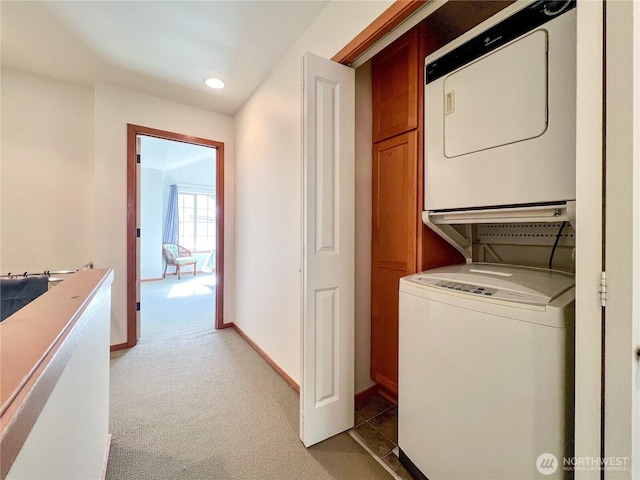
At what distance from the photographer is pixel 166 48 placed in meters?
1.93

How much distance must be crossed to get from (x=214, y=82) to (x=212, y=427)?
273cm

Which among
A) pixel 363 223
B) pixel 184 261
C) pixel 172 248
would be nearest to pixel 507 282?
pixel 363 223

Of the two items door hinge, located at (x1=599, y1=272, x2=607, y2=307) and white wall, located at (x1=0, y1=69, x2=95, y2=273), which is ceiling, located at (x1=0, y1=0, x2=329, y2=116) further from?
door hinge, located at (x1=599, y1=272, x2=607, y2=307)

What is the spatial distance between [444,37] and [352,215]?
1.28 metres

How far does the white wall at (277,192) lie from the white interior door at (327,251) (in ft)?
0.60

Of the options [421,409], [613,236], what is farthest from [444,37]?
[421,409]

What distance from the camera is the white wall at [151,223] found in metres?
5.84

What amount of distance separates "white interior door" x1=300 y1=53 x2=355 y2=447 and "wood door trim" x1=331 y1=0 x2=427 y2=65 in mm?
80

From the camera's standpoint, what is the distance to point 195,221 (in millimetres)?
7035

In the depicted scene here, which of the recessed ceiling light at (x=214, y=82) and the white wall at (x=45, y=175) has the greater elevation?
the recessed ceiling light at (x=214, y=82)

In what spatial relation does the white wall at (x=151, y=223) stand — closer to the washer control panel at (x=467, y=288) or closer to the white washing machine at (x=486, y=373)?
the white washing machine at (x=486, y=373)

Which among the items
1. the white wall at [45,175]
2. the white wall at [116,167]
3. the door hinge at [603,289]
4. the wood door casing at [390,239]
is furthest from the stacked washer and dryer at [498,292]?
the white wall at [45,175]

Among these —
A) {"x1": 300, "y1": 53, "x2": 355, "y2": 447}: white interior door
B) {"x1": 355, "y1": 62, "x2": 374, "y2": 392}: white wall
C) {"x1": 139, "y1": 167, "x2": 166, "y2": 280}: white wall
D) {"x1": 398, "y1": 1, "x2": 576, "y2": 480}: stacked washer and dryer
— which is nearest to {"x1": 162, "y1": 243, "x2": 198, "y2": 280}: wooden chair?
{"x1": 139, "y1": 167, "x2": 166, "y2": 280}: white wall

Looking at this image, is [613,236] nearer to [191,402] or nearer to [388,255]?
[388,255]
